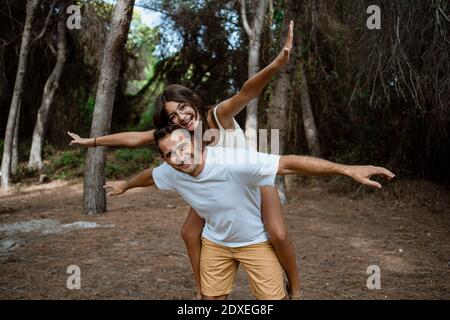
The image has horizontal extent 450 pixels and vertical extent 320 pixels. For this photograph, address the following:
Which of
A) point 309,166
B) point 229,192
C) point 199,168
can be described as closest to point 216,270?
point 229,192

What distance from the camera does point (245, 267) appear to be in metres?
2.60

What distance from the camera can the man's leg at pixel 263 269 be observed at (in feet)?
8.28

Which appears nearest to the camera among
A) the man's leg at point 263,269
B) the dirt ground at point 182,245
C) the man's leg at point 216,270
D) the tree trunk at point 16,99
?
the man's leg at point 263,269

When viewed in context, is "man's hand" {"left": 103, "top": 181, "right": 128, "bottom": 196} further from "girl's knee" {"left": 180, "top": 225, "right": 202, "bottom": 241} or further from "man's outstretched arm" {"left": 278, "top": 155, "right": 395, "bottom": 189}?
"man's outstretched arm" {"left": 278, "top": 155, "right": 395, "bottom": 189}

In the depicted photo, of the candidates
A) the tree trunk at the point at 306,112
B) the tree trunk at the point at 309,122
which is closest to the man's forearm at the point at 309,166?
the tree trunk at the point at 306,112

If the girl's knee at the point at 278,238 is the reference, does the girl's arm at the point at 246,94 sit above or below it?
above

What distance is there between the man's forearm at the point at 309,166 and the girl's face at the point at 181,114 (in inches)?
26.9

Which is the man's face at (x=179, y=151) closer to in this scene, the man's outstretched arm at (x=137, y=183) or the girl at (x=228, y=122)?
the girl at (x=228, y=122)

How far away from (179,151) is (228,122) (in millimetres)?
595

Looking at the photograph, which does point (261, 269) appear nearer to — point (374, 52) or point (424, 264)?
point (424, 264)

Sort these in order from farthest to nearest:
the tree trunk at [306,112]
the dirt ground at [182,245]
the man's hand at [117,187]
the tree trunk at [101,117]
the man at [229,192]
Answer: the tree trunk at [306,112], the tree trunk at [101,117], the dirt ground at [182,245], the man's hand at [117,187], the man at [229,192]

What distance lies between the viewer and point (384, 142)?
925 cm

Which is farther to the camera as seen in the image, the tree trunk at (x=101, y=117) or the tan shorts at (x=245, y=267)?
the tree trunk at (x=101, y=117)

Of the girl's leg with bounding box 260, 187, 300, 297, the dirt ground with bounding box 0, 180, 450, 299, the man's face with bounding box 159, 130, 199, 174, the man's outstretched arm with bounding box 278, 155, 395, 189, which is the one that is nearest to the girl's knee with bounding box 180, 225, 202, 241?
the girl's leg with bounding box 260, 187, 300, 297
